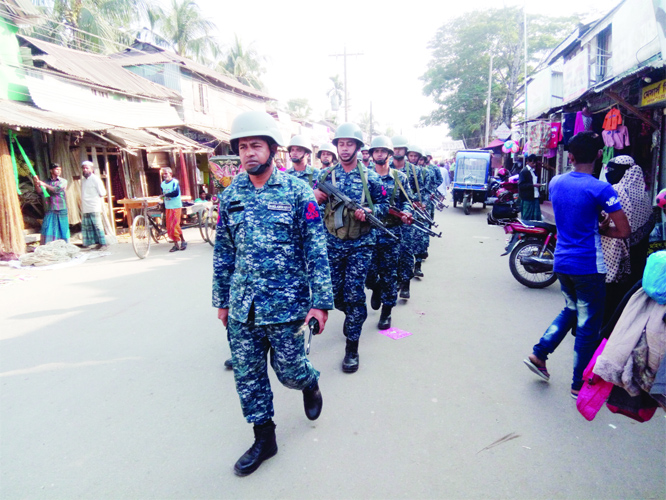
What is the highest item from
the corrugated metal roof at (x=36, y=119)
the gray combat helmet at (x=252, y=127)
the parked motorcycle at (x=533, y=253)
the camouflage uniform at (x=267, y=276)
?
the corrugated metal roof at (x=36, y=119)

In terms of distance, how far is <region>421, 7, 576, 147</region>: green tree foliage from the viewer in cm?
2695

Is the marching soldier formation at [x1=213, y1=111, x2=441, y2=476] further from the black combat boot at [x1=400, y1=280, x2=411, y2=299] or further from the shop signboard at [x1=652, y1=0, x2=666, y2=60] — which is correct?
the shop signboard at [x1=652, y1=0, x2=666, y2=60]

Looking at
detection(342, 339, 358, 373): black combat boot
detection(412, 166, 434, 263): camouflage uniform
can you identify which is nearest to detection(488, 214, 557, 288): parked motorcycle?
detection(412, 166, 434, 263): camouflage uniform

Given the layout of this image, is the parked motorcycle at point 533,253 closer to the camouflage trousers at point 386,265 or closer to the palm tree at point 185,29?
the camouflage trousers at point 386,265

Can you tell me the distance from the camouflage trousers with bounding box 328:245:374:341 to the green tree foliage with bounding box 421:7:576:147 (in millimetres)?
26918

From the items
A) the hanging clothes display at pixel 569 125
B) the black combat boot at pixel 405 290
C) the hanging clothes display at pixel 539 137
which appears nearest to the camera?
the black combat boot at pixel 405 290

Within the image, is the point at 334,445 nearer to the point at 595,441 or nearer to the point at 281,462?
the point at 281,462

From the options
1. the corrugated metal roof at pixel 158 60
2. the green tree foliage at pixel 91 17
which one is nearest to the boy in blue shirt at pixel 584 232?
the corrugated metal roof at pixel 158 60

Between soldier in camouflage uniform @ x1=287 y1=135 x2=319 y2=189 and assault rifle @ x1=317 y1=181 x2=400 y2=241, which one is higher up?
soldier in camouflage uniform @ x1=287 y1=135 x2=319 y2=189

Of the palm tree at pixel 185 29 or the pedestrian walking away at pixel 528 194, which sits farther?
the palm tree at pixel 185 29

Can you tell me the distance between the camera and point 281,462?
2479mm

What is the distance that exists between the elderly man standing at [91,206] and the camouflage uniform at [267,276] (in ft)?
26.9

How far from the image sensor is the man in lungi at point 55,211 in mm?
8789

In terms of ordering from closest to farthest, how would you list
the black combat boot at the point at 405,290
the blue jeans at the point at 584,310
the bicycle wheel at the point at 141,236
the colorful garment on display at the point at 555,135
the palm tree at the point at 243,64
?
the blue jeans at the point at 584,310 → the black combat boot at the point at 405,290 → the bicycle wheel at the point at 141,236 → the colorful garment on display at the point at 555,135 → the palm tree at the point at 243,64
